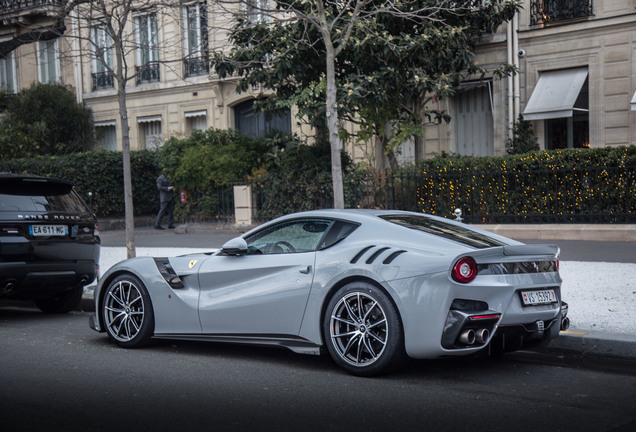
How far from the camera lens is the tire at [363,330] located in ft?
18.1

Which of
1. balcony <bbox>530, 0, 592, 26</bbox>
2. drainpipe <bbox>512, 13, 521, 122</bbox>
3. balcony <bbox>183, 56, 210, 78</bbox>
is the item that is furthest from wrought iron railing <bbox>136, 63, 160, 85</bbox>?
balcony <bbox>530, 0, 592, 26</bbox>

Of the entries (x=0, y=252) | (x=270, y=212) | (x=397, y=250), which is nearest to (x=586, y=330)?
(x=397, y=250)

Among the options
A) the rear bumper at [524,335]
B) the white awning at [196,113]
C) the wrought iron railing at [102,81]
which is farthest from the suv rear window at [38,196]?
the wrought iron railing at [102,81]

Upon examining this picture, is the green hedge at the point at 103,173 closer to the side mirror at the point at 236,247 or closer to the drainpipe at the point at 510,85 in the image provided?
the drainpipe at the point at 510,85

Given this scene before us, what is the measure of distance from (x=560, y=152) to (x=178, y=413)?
11.7 m

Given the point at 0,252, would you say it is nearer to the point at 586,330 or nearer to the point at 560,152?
the point at 586,330

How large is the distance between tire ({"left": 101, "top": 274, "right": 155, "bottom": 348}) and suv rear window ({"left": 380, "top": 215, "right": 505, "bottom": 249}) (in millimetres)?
2413

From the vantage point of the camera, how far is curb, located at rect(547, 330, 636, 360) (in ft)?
21.0

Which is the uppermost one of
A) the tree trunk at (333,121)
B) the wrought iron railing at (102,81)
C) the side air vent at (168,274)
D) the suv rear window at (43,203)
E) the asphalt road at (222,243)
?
the wrought iron railing at (102,81)

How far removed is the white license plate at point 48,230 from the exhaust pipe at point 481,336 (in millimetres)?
5443

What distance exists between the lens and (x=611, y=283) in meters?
9.52

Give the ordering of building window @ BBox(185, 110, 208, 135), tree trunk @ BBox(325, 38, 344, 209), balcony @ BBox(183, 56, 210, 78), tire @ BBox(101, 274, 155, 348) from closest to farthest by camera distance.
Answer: tire @ BBox(101, 274, 155, 348) → tree trunk @ BBox(325, 38, 344, 209) → balcony @ BBox(183, 56, 210, 78) → building window @ BBox(185, 110, 208, 135)

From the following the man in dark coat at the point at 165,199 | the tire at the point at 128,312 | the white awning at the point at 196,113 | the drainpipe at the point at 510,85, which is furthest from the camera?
the white awning at the point at 196,113

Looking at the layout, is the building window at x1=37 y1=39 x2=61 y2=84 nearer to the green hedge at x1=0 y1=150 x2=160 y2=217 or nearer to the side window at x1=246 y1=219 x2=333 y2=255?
the green hedge at x1=0 y1=150 x2=160 y2=217
